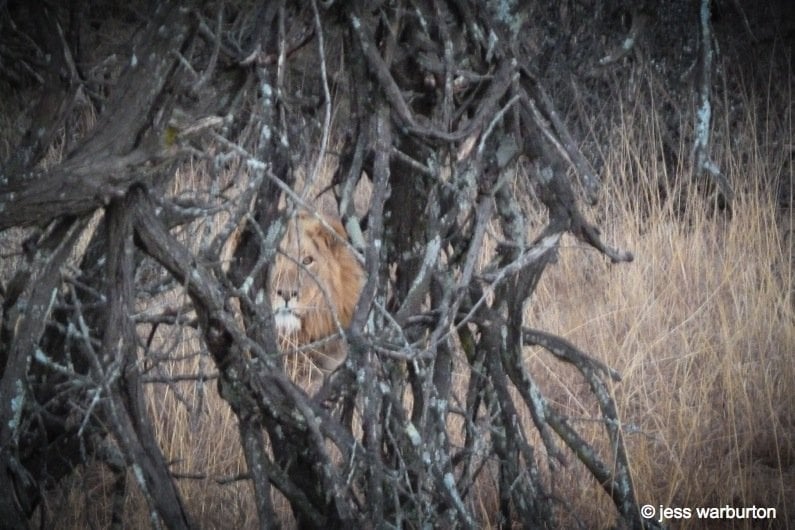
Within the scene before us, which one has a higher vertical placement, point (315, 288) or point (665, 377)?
point (315, 288)

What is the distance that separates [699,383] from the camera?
4805mm

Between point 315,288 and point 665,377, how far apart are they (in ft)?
6.84

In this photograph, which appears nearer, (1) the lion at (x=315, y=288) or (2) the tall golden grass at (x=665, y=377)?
(2) the tall golden grass at (x=665, y=377)

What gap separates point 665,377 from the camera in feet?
16.1

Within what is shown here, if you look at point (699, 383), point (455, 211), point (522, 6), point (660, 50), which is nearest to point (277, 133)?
point (455, 211)

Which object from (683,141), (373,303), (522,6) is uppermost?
(683,141)

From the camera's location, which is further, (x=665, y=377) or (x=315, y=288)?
(x=315, y=288)

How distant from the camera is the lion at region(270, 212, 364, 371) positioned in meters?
6.02

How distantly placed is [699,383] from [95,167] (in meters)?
3.24

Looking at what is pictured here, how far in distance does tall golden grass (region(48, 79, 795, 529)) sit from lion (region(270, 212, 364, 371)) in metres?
0.72

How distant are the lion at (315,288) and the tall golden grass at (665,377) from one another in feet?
2.37

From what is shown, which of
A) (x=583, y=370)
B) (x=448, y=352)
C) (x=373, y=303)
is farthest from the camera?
(x=583, y=370)

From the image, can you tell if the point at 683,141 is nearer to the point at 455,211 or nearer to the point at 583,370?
the point at 583,370

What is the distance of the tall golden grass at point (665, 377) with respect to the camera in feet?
13.8
